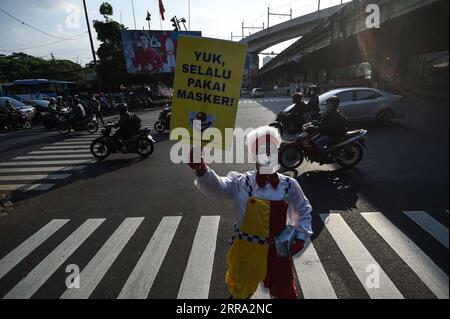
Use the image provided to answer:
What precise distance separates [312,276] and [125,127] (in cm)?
734

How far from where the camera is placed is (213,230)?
4516 millimetres

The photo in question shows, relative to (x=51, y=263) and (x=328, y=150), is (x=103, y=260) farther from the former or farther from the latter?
(x=328, y=150)

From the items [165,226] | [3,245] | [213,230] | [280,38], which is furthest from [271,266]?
[280,38]

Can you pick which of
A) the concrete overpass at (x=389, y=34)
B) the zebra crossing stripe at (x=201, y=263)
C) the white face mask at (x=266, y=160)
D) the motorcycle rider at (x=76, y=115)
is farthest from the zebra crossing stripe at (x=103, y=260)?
the motorcycle rider at (x=76, y=115)

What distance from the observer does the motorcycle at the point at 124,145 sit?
29.6 ft

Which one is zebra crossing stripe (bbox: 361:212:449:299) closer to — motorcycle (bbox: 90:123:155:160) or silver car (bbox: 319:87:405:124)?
motorcycle (bbox: 90:123:155:160)

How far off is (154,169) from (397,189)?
5822mm

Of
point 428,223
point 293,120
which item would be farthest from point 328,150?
point 293,120

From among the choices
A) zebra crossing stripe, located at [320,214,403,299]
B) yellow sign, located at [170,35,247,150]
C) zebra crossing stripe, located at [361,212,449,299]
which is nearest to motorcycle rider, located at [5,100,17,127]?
zebra crossing stripe, located at [320,214,403,299]

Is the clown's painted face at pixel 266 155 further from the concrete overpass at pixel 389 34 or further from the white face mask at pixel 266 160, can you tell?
the concrete overpass at pixel 389 34

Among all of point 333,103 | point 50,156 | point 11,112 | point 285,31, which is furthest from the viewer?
point 285,31

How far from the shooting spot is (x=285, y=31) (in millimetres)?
60031

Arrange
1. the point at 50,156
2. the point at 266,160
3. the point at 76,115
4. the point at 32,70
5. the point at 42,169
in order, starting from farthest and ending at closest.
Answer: the point at 32,70
the point at 76,115
the point at 50,156
the point at 42,169
the point at 266,160

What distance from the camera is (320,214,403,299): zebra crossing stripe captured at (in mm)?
3035
